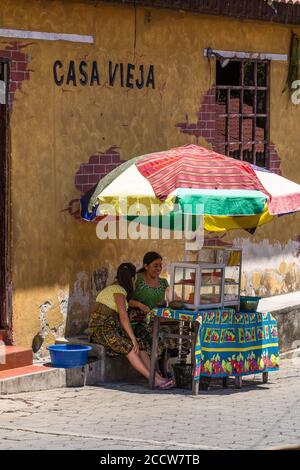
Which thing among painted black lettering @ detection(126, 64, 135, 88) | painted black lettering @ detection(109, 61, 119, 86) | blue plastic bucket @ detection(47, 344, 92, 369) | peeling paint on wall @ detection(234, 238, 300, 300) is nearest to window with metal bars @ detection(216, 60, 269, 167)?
peeling paint on wall @ detection(234, 238, 300, 300)

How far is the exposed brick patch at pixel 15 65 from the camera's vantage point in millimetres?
13086

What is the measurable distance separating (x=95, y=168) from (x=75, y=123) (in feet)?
1.72

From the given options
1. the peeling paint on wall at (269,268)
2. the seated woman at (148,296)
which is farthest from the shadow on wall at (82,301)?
the peeling paint on wall at (269,268)

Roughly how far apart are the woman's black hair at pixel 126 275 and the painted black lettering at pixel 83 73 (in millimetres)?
1918

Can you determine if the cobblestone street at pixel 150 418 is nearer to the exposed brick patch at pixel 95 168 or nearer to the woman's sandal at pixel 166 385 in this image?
the woman's sandal at pixel 166 385

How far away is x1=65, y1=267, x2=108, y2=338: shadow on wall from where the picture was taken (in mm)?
13875

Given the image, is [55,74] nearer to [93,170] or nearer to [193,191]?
[93,170]

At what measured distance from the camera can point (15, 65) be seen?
13.1 metres

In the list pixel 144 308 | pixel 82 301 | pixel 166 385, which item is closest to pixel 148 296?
pixel 144 308

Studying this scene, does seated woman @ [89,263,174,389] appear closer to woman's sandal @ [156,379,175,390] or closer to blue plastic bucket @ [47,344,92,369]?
woman's sandal @ [156,379,175,390]

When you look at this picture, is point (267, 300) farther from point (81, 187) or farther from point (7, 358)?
point (7, 358)

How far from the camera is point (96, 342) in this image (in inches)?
530

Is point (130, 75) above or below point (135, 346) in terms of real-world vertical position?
above

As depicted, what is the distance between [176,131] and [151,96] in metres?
0.60
